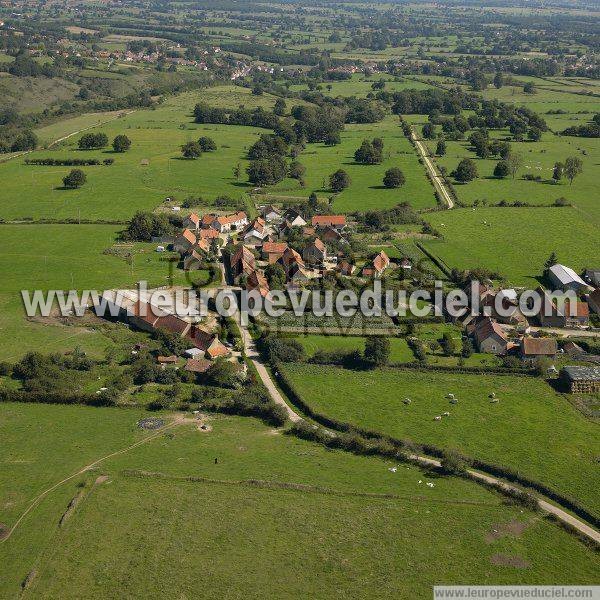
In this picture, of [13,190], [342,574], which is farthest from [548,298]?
[13,190]

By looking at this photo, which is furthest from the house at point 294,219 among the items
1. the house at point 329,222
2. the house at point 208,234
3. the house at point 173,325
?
the house at point 173,325

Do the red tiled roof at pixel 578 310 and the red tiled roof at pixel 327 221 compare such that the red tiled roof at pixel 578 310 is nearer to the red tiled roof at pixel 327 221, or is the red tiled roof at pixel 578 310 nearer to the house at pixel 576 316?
the house at pixel 576 316

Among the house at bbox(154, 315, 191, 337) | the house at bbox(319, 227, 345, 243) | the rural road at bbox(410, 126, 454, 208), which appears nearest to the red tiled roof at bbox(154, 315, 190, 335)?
the house at bbox(154, 315, 191, 337)

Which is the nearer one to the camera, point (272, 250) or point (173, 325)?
point (173, 325)

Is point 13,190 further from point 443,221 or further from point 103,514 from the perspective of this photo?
point 103,514

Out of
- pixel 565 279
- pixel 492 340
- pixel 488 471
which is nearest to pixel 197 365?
pixel 488 471

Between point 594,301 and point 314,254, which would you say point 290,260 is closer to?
point 314,254
